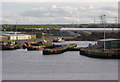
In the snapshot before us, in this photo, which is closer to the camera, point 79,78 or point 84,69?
point 79,78

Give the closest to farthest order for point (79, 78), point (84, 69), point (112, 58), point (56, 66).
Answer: point (79, 78)
point (84, 69)
point (56, 66)
point (112, 58)

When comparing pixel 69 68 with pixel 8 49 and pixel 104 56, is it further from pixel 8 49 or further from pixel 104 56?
pixel 8 49

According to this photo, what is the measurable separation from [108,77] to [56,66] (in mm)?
3920

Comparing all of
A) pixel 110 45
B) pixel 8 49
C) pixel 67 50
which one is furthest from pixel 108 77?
pixel 8 49

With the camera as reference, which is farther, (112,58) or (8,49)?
(8,49)

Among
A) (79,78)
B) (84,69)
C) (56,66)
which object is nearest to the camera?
(79,78)

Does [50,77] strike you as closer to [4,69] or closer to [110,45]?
[4,69]

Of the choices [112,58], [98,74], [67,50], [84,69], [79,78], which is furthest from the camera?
[67,50]

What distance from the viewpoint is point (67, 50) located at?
26688 mm

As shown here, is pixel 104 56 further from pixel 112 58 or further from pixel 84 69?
pixel 84 69

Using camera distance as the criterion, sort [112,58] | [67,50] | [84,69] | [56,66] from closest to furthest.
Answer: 1. [84,69]
2. [56,66]
3. [112,58]
4. [67,50]

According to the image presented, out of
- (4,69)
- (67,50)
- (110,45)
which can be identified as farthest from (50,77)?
(67,50)

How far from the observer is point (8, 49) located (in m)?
27.8

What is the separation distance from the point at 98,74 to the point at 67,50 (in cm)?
1322
